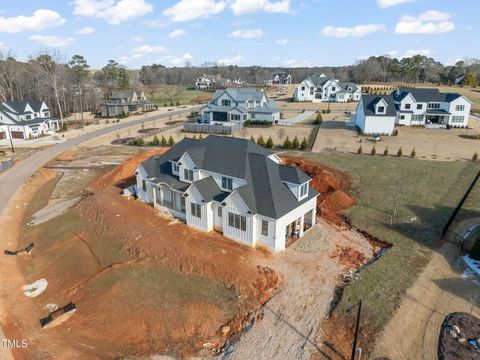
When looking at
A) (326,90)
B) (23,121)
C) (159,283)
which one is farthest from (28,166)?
(326,90)

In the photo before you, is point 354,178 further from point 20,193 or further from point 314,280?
point 20,193

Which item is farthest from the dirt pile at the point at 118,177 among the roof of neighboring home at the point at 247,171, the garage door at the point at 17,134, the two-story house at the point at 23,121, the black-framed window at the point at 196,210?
the garage door at the point at 17,134

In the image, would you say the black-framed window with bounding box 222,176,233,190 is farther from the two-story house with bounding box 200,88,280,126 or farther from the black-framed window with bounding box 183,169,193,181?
the two-story house with bounding box 200,88,280,126

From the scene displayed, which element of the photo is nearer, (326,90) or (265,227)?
(265,227)

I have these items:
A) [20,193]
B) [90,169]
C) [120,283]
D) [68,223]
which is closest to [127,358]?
[120,283]

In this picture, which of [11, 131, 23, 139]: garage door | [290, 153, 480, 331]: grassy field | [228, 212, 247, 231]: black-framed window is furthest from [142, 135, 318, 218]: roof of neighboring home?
[11, 131, 23, 139]: garage door

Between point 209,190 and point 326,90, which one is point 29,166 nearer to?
point 209,190
